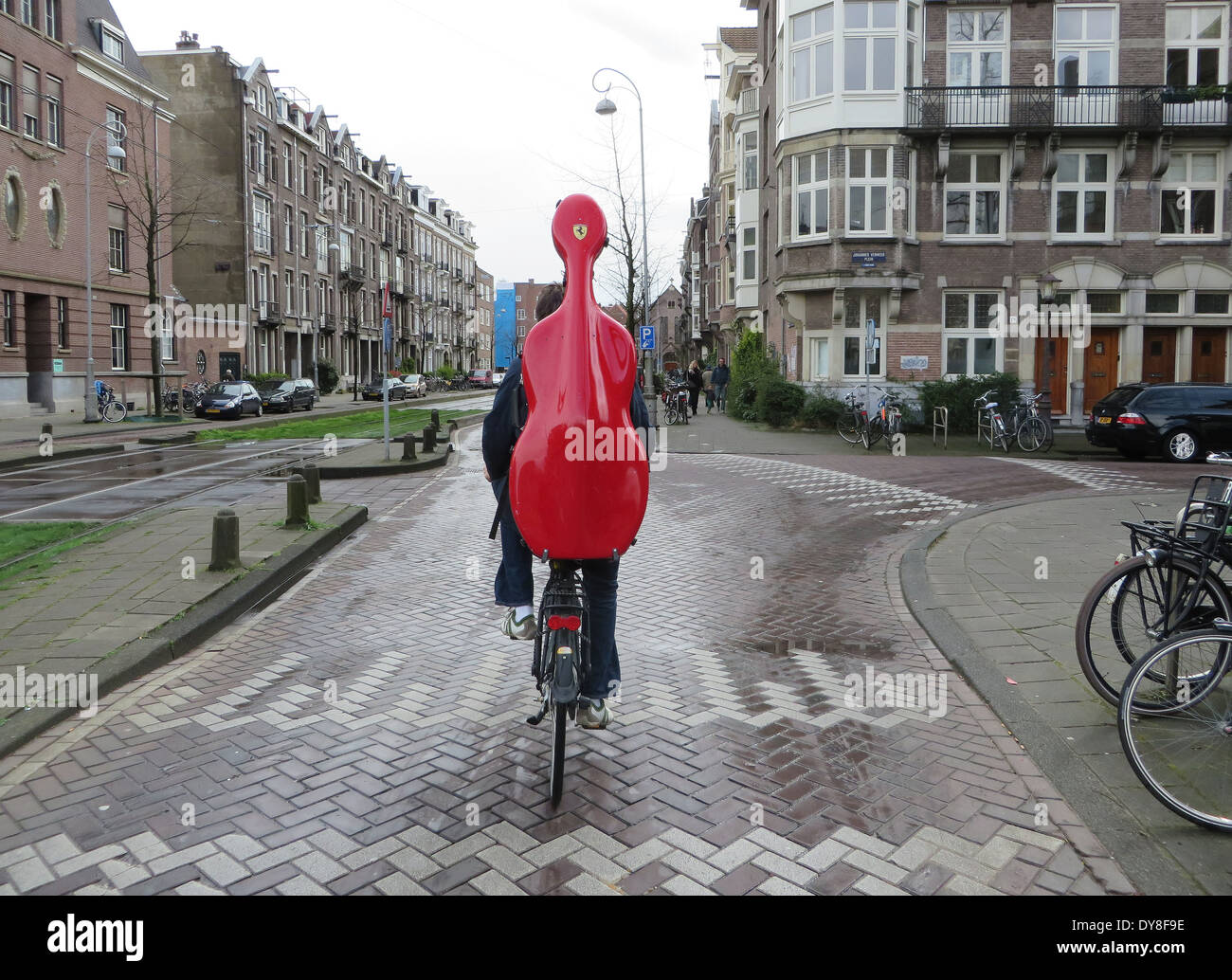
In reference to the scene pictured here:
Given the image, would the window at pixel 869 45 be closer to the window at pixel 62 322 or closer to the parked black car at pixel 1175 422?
the parked black car at pixel 1175 422

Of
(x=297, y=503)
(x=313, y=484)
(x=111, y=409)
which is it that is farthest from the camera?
(x=111, y=409)

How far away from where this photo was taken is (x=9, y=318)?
3030 cm

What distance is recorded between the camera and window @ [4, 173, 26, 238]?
30.2 metres

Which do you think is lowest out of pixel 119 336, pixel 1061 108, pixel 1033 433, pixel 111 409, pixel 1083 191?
pixel 1033 433

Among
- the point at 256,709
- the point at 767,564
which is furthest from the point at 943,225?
the point at 256,709

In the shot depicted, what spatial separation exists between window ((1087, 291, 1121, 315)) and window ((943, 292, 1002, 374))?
104 inches

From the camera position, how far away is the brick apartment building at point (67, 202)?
30.2 m

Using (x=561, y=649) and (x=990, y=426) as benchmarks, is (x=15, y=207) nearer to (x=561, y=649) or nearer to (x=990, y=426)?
(x=990, y=426)

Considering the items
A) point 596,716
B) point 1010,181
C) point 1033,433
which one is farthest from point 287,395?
point 596,716

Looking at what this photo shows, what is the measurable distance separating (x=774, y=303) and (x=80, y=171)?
2348cm

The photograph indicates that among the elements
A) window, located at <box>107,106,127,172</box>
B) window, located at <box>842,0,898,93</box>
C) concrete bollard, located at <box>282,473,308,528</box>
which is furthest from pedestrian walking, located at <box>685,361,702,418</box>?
concrete bollard, located at <box>282,473,308,528</box>

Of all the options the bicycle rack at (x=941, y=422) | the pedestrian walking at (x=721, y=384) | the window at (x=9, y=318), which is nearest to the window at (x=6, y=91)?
the window at (x=9, y=318)

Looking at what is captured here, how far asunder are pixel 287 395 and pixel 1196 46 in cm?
3168
